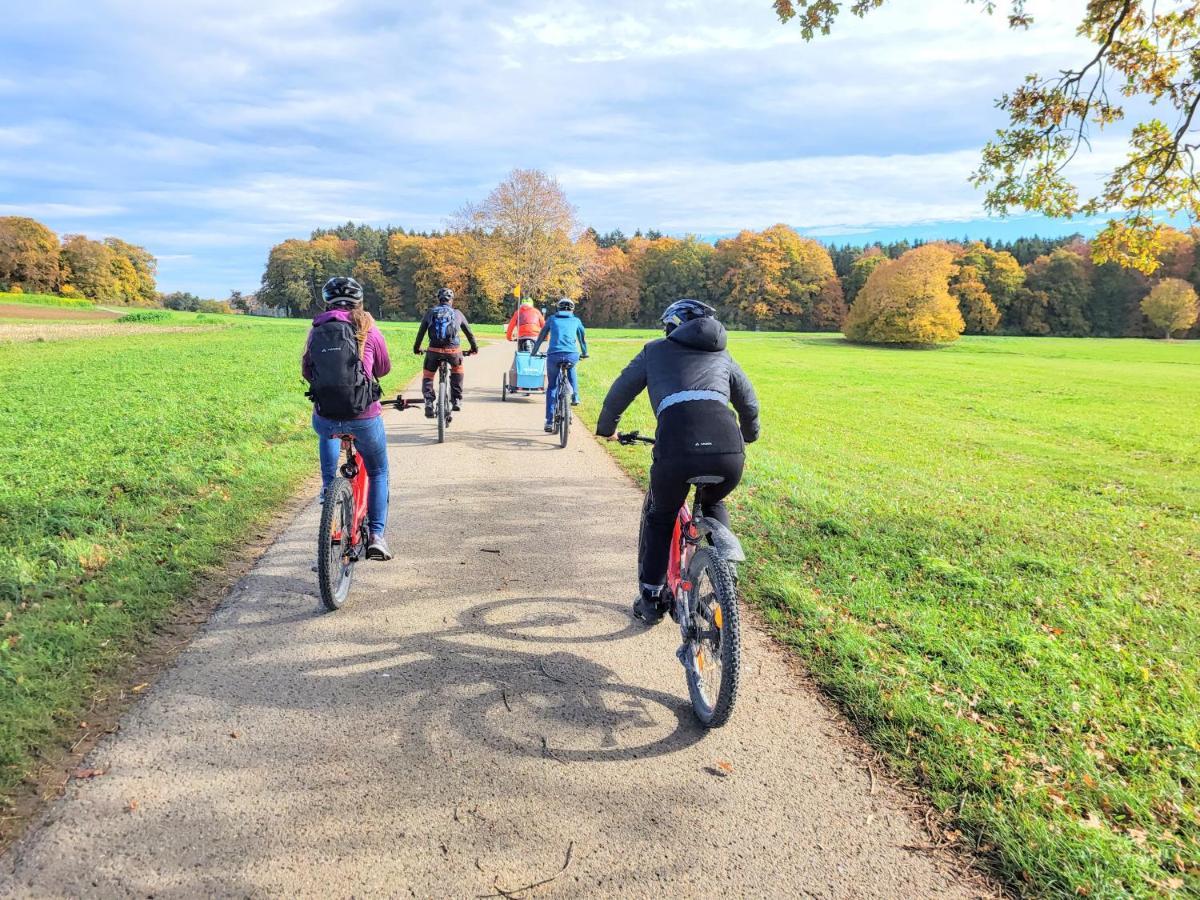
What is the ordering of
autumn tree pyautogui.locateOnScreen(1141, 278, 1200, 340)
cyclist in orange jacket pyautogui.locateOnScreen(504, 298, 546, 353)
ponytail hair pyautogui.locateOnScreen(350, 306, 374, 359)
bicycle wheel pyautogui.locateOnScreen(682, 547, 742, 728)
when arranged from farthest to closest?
autumn tree pyautogui.locateOnScreen(1141, 278, 1200, 340), cyclist in orange jacket pyautogui.locateOnScreen(504, 298, 546, 353), ponytail hair pyautogui.locateOnScreen(350, 306, 374, 359), bicycle wheel pyautogui.locateOnScreen(682, 547, 742, 728)

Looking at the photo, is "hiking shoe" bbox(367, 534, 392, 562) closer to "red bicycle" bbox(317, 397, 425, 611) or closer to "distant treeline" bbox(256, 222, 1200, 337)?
"red bicycle" bbox(317, 397, 425, 611)

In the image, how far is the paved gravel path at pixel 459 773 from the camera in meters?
2.35

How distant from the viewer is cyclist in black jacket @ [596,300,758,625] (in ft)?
11.0

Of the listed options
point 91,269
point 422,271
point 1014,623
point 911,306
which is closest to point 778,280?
point 911,306

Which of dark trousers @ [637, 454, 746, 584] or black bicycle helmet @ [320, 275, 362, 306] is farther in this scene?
black bicycle helmet @ [320, 275, 362, 306]

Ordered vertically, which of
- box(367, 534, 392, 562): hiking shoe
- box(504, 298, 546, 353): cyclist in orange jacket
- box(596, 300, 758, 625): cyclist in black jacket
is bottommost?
box(367, 534, 392, 562): hiking shoe

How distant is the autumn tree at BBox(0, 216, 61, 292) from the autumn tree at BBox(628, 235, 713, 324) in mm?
69615

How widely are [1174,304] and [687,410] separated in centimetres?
8470

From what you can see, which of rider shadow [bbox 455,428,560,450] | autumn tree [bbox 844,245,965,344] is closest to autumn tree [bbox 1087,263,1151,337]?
autumn tree [bbox 844,245,965,344]

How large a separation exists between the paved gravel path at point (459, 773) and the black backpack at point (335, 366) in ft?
4.57

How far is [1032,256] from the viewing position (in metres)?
81.9

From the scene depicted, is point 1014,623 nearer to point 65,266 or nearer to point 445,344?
point 445,344

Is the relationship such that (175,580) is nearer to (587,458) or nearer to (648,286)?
(587,458)

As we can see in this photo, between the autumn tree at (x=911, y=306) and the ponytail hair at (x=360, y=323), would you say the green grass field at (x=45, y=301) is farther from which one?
the ponytail hair at (x=360, y=323)
